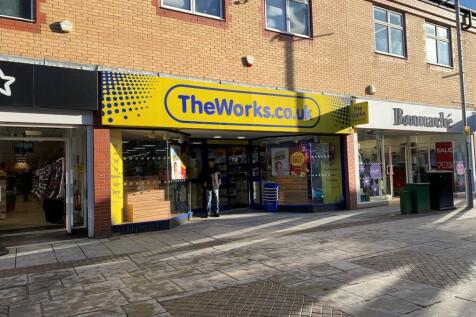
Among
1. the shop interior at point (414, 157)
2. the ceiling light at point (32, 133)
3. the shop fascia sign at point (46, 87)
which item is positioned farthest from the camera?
the shop interior at point (414, 157)

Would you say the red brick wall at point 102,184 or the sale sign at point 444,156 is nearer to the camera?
the red brick wall at point 102,184

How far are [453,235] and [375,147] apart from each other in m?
6.53

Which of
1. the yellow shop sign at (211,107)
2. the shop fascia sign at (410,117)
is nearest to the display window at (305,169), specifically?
the yellow shop sign at (211,107)

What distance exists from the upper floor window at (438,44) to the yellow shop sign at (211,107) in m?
5.77

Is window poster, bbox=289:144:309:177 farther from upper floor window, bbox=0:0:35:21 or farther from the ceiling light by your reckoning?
upper floor window, bbox=0:0:35:21

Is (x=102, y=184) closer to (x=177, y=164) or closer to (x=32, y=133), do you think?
(x=32, y=133)

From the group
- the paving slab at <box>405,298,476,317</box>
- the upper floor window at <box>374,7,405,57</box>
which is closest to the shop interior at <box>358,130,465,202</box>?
the upper floor window at <box>374,7,405,57</box>

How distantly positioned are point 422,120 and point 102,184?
12.1 meters

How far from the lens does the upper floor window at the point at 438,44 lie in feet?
53.4

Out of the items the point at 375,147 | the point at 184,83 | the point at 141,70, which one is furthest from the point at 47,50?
the point at 375,147

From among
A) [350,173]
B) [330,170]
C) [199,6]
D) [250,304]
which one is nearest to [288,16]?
[199,6]

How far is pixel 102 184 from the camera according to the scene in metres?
8.94

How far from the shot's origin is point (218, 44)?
427 inches

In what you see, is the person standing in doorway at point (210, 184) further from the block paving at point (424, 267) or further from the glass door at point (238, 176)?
the block paving at point (424, 267)
